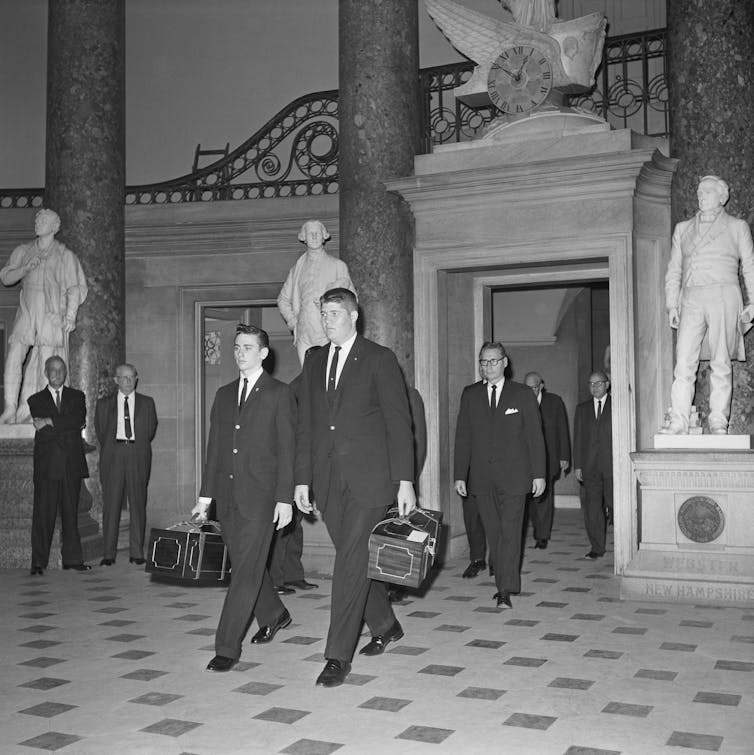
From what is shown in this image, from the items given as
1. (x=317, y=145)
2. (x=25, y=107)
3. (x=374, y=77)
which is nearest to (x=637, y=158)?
(x=374, y=77)

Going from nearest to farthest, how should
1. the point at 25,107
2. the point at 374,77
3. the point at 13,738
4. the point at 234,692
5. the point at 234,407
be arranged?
the point at 13,738 < the point at 234,692 < the point at 234,407 < the point at 374,77 < the point at 25,107

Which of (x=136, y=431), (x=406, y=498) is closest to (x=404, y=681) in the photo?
(x=406, y=498)

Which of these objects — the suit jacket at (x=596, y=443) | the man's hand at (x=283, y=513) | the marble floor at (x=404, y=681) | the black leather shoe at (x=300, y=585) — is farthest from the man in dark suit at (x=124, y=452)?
the man's hand at (x=283, y=513)

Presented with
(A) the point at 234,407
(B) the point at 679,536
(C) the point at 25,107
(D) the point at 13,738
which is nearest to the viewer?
(D) the point at 13,738

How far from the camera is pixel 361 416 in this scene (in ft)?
15.8

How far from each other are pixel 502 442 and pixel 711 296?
6.46 ft

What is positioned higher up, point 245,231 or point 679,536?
point 245,231

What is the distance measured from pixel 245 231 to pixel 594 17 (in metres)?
4.18

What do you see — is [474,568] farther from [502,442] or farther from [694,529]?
[694,529]

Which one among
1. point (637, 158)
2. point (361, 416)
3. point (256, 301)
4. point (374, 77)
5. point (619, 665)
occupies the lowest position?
point (619, 665)

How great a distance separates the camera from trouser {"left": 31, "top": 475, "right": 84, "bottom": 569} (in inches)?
333

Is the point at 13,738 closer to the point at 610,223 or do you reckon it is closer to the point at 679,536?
the point at 679,536

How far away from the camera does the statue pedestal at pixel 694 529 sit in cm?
696

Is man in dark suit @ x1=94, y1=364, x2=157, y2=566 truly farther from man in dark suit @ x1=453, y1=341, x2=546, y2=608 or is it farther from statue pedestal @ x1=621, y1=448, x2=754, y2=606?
statue pedestal @ x1=621, y1=448, x2=754, y2=606
